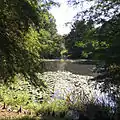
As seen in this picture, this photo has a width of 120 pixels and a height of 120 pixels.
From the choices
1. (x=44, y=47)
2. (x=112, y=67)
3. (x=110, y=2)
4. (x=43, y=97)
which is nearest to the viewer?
(x=110, y=2)

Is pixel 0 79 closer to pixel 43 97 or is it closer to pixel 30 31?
pixel 30 31

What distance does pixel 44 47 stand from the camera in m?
7.72

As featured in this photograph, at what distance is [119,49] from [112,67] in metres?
2.14

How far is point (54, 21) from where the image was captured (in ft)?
26.9

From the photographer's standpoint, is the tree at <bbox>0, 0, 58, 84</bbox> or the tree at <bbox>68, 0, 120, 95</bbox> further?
the tree at <bbox>0, 0, 58, 84</bbox>

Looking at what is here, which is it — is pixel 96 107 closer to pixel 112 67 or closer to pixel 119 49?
pixel 112 67

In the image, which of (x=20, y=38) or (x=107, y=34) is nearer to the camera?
(x=107, y=34)

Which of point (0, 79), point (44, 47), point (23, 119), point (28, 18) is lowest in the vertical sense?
point (23, 119)

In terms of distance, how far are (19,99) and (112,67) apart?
5771mm

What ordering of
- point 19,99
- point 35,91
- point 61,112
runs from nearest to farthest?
point 61,112 → point 19,99 → point 35,91

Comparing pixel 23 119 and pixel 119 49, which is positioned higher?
pixel 119 49

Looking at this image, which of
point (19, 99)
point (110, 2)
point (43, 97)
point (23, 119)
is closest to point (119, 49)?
point (110, 2)

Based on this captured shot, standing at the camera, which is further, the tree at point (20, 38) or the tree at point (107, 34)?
the tree at point (20, 38)

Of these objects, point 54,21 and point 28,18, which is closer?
point 28,18
